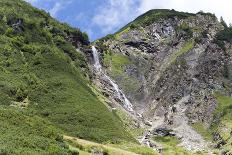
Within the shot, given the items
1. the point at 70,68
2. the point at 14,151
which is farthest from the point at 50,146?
the point at 70,68

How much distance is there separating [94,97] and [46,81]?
16.0 m

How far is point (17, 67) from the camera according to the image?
123625mm

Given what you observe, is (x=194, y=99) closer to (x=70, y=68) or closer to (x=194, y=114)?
(x=194, y=114)

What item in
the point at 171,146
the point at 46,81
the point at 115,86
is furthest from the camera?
the point at 115,86

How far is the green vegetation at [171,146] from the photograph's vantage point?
129500mm

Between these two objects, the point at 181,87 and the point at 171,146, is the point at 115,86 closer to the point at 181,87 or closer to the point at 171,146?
the point at 181,87

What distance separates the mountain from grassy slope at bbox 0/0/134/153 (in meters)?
0.28

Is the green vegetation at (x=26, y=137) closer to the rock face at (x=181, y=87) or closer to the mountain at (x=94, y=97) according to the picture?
the mountain at (x=94, y=97)

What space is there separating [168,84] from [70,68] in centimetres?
5709

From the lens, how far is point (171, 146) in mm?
139625

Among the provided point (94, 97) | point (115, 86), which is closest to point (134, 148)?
point (94, 97)

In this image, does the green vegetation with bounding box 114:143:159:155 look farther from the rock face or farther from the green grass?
the rock face

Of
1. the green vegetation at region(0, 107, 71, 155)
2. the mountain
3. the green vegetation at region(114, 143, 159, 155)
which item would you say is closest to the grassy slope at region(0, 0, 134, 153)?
the mountain

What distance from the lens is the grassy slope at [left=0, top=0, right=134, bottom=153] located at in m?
107
